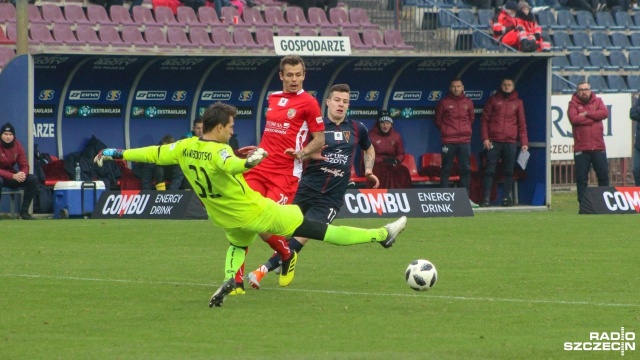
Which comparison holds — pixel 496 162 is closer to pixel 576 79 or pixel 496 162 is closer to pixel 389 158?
pixel 389 158

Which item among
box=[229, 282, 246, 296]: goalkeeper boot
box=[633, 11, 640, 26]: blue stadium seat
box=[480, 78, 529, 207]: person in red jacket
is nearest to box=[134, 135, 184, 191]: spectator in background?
box=[480, 78, 529, 207]: person in red jacket

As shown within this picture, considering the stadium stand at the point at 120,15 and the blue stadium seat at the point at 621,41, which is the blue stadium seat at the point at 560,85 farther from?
the stadium stand at the point at 120,15

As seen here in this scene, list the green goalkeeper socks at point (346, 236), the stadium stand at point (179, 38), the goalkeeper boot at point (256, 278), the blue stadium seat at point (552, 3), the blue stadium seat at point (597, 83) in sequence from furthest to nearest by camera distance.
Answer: the blue stadium seat at point (552, 3)
the blue stadium seat at point (597, 83)
the stadium stand at point (179, 38)
the goalkeeper boot at point (256, 278)
the green goalkeeper socks at point (346, 236)

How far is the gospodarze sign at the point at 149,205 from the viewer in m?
19.3

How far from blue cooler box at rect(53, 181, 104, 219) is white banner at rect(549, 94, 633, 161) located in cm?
1074

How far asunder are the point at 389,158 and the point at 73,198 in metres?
5.47

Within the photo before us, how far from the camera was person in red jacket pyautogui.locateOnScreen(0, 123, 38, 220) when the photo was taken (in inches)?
746

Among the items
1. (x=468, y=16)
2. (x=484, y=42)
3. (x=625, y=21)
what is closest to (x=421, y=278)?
(x=484, y=42)

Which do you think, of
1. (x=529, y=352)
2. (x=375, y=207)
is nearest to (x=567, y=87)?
(x=375, y=207)

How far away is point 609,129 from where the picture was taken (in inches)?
1061

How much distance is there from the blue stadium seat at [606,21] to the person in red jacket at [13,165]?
18003 millimetres

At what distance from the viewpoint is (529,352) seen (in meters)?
7.30

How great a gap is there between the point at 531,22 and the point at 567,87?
1.68 m

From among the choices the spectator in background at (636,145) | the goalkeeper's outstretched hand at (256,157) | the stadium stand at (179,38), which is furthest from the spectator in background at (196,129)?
the goalkeeper's outstretched hand at (256,157)
